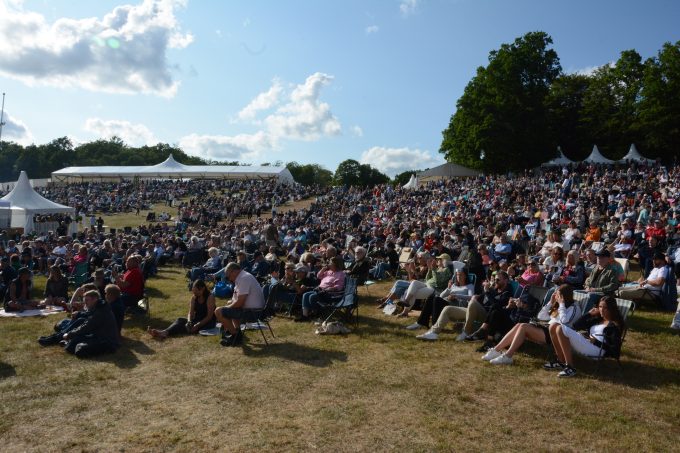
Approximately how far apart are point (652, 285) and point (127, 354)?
8.28 m

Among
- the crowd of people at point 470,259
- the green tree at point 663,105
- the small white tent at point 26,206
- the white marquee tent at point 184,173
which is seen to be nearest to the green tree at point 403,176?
the white marquee tent at point 184,173

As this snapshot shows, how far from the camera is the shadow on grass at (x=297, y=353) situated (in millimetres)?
6610

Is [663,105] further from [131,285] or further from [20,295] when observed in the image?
[20,295]

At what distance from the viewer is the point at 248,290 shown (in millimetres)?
7441

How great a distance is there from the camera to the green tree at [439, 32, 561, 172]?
38.2m

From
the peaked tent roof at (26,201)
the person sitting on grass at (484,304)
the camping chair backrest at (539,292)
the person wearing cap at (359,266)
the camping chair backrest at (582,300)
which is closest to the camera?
the camping chair backrest at (582,300)

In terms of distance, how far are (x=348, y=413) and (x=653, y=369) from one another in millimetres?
3688

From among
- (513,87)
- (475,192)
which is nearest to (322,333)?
(475,192)

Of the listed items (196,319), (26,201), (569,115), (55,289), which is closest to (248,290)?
(196,319)

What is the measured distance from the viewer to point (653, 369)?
5902 mm

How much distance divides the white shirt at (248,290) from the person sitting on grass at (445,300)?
7.96 ft

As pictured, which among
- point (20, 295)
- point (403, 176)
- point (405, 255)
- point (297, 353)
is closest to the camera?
point (297, 353)

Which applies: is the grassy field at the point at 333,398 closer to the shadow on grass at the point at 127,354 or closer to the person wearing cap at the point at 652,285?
the shadow on grass at the point at 127,354

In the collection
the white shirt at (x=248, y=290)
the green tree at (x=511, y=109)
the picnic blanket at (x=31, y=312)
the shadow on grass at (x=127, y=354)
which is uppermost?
the green tree at (x=511, y=109)
